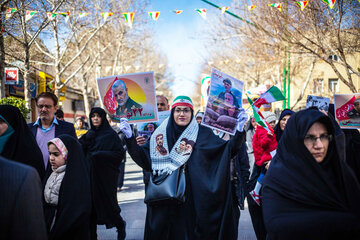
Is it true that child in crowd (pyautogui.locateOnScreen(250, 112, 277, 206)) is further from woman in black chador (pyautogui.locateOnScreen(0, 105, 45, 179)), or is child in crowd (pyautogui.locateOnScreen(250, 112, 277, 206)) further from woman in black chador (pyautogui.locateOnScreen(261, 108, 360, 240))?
woman in black chador (pyautogui.locateOnScreen(0, 105, 45, 179))

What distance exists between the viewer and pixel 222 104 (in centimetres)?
394

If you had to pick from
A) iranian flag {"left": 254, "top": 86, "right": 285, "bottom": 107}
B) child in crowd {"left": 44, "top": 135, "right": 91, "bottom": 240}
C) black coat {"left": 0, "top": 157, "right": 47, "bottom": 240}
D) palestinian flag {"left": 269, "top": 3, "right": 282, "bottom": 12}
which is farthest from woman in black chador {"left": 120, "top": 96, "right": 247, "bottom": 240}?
palestinian flag {"left": 269, "top": 3, "right": 282, "bottom": 12}

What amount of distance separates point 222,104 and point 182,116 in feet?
1.59

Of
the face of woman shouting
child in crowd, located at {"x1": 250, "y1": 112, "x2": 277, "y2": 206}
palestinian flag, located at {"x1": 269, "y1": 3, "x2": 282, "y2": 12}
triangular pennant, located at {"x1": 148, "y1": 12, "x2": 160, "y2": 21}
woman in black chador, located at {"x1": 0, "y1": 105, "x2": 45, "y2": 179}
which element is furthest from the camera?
triangular pennant, located at {"x1": 148, "y1": 12, "x2": 160, "y2": 21}

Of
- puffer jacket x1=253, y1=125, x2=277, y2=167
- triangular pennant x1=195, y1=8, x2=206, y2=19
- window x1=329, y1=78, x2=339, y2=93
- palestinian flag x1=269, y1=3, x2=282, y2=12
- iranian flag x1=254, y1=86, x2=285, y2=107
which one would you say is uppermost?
triangular pennant x1=195, y1=8, x2=206, y2=19

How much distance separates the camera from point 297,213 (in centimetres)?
227

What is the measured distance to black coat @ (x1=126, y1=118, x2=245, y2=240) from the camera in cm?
351

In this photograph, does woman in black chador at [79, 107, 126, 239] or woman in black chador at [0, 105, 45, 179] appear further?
woman in black chador at [79, 107, 126, 239]

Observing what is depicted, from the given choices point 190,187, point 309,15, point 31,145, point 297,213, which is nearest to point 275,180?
point 297,213

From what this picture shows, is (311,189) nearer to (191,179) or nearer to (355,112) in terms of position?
(191,179)

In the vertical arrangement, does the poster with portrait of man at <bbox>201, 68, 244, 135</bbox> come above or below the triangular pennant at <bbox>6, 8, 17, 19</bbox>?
below

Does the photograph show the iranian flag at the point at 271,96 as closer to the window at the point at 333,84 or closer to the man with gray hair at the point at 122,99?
the man with gray hair at the point at 122,99

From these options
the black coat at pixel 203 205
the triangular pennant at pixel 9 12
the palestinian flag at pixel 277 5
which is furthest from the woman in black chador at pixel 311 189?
the palestinian flag at pixel 277 5

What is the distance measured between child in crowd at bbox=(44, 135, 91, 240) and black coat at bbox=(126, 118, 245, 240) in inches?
30.0
